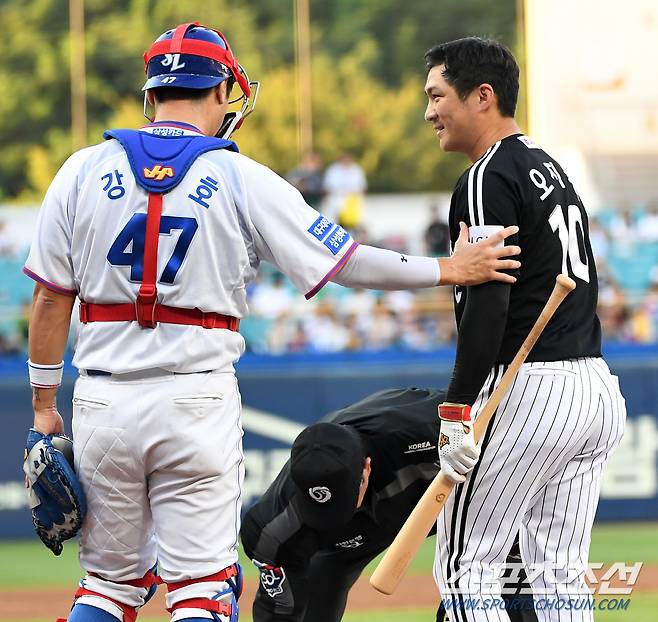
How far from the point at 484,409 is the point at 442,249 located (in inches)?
351

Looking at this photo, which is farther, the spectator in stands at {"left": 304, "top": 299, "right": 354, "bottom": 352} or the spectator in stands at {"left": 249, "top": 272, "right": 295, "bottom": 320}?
the spectator in stands at {"left": 249, "top": 272, "right": 295, "bottom": 320}

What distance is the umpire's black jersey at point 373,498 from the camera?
14.5ft

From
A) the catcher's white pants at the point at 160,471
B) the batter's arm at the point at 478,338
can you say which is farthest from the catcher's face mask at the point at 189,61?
the batter's arm at the point at 478,338

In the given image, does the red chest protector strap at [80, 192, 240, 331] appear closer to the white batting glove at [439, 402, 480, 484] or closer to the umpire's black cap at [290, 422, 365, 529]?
the umpire's black cap at [290, 422, 365, 529]

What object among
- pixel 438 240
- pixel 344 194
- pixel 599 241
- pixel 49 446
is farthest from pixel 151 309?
pixel 344 194

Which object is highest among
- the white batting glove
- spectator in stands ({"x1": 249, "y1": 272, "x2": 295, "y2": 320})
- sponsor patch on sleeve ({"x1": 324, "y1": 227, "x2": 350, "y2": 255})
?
sponsor patch on sleeve ({"x1": 324, "y1": 227, "x2": 350, "y2": 255})

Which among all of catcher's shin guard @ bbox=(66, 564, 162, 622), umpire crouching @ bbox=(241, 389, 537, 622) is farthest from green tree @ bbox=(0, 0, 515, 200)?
catcher's shin guard @ bbox=(66, 564, 162, 622)

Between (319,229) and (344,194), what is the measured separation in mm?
14565

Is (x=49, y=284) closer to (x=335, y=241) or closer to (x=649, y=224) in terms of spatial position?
(x=335, y=241)

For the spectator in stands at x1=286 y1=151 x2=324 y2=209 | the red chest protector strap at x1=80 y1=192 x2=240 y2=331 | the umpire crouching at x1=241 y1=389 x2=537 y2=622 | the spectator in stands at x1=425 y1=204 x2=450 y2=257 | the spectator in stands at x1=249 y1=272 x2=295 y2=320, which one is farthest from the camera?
the spectator in stands at x1=286 y1=151 x2=324 y2=209

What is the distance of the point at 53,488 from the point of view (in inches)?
146

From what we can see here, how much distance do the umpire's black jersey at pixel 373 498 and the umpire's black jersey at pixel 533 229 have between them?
77 cm

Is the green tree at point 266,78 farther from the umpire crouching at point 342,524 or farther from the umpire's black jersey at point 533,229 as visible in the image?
the umpire's black jersey at point 533,229

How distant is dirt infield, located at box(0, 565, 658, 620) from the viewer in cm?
637
